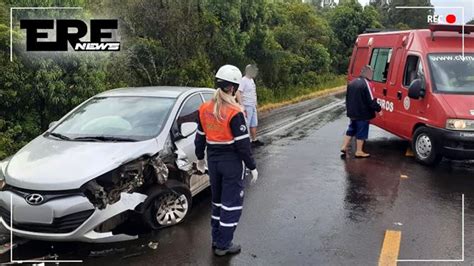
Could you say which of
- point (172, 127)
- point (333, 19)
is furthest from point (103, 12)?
point (333, 19)

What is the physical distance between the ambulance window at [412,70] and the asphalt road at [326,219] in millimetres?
1441

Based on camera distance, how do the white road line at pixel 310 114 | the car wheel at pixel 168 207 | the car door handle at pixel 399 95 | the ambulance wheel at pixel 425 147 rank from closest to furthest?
1. the car wheel at pixel 168 207
2. the ambulance wheel at pixel 425 147
3. the car door handle at pixel 399 95
4. the white road line at pixel 310 114

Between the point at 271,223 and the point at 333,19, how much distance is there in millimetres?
32463

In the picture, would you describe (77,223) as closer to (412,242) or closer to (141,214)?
(141,214)

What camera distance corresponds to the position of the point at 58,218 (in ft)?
15.2

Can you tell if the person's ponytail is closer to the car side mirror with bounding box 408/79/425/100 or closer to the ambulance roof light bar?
the car side mirror with bounding box 408/79/425/100

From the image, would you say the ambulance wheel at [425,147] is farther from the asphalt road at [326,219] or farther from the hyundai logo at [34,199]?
the hyundai logo at [34,199]

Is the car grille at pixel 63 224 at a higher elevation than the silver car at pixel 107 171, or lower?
lower

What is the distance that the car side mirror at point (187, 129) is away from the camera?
5879 millimetres

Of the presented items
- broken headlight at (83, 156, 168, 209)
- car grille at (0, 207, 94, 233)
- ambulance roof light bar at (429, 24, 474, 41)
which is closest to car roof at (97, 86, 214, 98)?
broken headlight at (83, 156, 168, 209)

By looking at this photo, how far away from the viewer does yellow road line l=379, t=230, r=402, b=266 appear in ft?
15.5

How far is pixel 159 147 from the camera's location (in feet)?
18.4

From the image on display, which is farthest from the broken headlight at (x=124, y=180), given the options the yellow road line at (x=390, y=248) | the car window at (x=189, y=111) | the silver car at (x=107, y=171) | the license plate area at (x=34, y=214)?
the yellow road line at (x=390, y=248)

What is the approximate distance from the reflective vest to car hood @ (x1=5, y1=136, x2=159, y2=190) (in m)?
1.00
